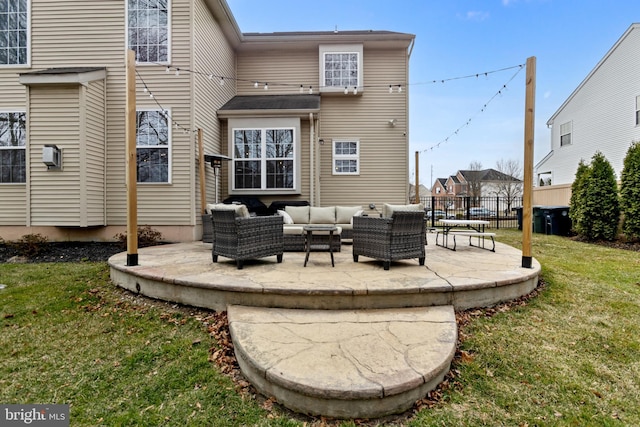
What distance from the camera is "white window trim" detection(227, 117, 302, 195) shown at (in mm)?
8445

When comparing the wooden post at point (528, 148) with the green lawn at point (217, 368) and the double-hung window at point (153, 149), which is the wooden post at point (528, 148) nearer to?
the green lawn at point (217, 368)

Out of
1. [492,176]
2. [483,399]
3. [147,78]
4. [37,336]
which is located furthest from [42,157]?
[492,176]

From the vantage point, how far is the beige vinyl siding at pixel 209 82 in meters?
7.16

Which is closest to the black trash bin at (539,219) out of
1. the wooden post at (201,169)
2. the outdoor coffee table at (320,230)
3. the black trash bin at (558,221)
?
the black trash bin at (558,221)

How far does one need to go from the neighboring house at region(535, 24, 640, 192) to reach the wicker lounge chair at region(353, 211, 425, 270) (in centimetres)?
1052

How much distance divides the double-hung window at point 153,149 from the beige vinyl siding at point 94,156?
0.79 metres

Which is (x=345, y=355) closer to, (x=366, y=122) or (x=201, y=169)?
(x=201, y=169)

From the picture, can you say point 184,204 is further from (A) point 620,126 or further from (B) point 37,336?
(A) point 620,126

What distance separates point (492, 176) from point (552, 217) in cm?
2598

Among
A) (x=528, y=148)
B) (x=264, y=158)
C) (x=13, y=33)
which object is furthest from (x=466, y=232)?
(x=13, y=33)

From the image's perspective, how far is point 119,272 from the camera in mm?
4102

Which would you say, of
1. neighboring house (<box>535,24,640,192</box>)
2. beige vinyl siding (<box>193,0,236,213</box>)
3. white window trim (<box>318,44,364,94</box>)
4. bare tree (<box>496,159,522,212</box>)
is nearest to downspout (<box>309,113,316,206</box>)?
white window trim (<box>318,44,364,94</box>)

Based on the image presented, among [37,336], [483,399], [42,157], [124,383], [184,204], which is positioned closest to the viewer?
[483,399]

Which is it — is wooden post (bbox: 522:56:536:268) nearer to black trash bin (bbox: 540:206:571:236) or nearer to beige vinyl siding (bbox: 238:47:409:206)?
A: beige vinyl siding (bbox: 238:47:409:206)
